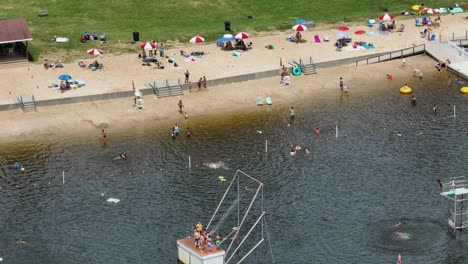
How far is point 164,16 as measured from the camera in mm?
154500

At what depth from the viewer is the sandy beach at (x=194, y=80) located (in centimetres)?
12500

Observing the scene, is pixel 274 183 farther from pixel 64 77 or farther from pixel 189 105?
pixel 64 77

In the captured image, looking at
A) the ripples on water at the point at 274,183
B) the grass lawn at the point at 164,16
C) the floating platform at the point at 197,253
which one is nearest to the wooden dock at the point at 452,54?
the ripples on water at the point at 274,183

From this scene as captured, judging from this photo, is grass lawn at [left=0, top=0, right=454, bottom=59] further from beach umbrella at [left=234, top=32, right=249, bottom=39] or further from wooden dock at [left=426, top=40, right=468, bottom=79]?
wooden dock at [left=426, top=40, right=468, bottom=79]

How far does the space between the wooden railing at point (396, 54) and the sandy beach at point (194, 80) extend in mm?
905

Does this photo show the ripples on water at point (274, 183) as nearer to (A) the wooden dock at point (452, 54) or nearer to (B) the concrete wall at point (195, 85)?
(A) the wooden dock at point (452, 54)

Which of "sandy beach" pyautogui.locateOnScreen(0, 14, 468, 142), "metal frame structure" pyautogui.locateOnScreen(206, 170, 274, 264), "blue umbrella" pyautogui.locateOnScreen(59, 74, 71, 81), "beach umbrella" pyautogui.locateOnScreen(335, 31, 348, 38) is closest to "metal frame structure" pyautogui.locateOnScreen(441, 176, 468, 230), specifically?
"metal frame structure" pyautogui.locateOnScreen(206, 170, 274, 264)

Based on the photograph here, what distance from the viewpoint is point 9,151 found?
118m

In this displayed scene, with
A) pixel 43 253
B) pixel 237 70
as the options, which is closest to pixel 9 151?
pixel 43 253

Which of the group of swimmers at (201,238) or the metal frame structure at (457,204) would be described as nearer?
the group of swimmers at (201,238)

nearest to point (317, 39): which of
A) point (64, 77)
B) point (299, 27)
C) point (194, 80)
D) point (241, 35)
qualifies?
point (299, 27)

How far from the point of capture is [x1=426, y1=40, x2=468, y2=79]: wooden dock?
13725cm

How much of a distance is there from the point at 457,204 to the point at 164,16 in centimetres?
6432

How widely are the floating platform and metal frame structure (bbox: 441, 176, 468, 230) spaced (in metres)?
20.8
